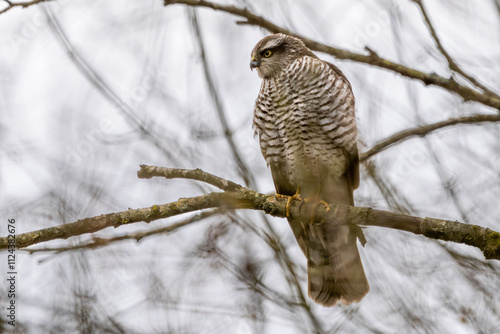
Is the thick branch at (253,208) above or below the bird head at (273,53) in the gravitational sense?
below

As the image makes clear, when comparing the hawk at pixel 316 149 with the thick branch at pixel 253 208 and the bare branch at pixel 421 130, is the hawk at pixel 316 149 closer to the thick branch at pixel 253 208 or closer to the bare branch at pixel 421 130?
the bare branch at pixel 421 130

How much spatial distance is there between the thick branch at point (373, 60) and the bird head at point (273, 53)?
1.03 meters

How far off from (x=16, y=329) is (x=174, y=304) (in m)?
0.98

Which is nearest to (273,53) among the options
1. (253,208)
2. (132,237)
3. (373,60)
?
(373,60)

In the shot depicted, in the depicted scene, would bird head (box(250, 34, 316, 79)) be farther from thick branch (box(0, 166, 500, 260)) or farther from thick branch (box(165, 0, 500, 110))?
thick branch (box(0, 166, 500, 260))

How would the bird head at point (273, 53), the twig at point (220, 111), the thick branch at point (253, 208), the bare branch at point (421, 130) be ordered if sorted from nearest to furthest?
the thick branch at point (253, 208), the bare branch at point (421, 130), the twig at point (220, 111), the bird head at point (273, 53)

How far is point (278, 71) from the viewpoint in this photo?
6027mm

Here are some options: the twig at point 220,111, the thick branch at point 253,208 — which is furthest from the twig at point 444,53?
the twig at point 220,111

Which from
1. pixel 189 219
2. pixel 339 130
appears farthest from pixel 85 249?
pixel 339 130

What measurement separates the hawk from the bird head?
1cm

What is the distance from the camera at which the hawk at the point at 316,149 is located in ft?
18.4

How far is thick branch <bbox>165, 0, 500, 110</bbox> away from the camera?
13.0ft

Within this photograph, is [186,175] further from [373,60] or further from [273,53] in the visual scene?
[273,53]

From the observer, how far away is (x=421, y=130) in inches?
182
